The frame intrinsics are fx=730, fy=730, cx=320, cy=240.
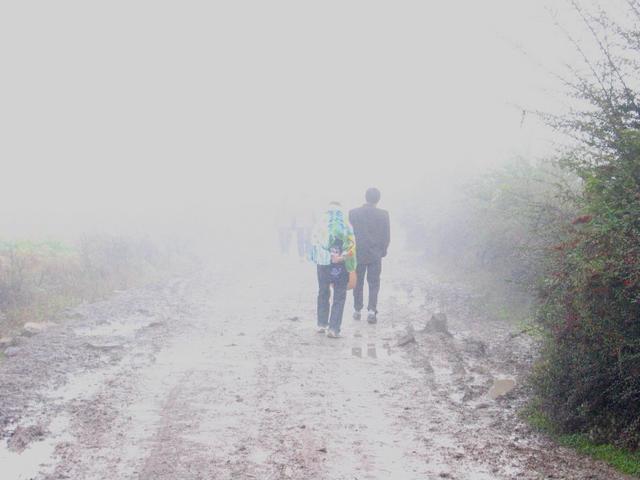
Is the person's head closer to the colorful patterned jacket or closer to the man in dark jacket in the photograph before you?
the man in dark jacket

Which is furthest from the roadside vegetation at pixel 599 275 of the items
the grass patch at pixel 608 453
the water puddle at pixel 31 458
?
the water puddle at pixel 31 458

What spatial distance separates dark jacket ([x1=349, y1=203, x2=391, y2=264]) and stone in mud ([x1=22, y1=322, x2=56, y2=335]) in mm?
4793

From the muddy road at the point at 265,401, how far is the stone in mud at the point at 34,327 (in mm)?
90

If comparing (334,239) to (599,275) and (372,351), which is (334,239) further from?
(599,275)

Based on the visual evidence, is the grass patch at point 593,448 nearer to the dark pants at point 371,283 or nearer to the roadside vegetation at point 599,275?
the roadside vegetation at point 599,275

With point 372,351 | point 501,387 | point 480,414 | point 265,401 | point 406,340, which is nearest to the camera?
point 480,414

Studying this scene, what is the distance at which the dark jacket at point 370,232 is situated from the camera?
11609 mm

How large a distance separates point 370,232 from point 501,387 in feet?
15.2

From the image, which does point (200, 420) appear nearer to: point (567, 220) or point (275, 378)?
point (275, 378)

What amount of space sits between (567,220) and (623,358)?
2707 millimetres

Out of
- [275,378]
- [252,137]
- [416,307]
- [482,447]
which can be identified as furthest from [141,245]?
[252,137]

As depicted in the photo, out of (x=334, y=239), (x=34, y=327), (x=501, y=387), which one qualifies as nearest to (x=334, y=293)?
(x=334, y=239)

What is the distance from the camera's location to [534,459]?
536cm

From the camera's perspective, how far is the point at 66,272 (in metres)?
14.0
